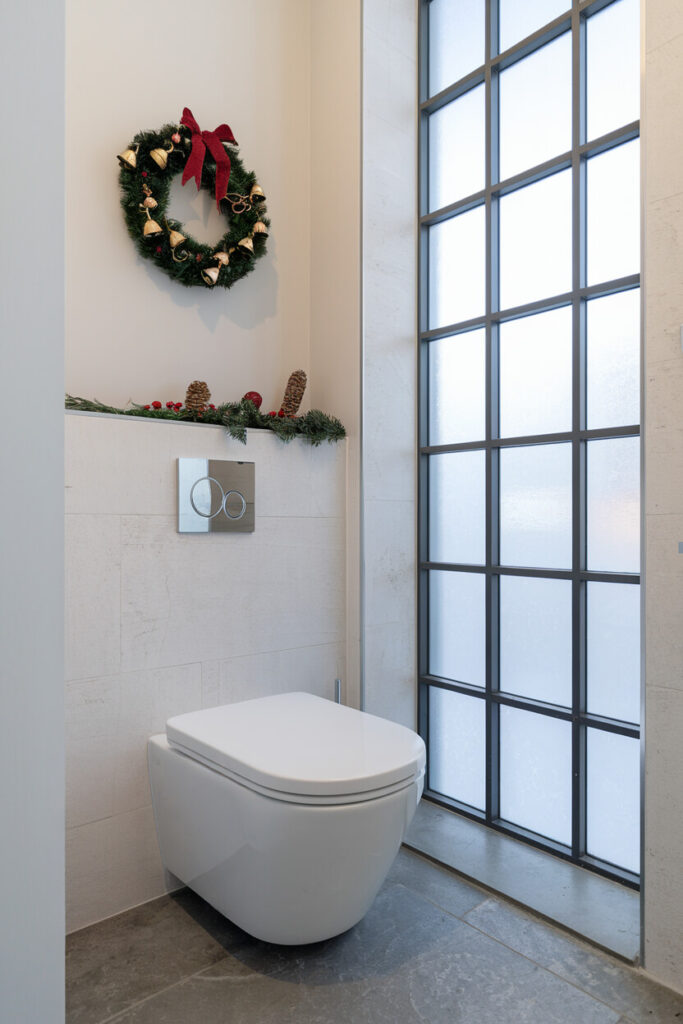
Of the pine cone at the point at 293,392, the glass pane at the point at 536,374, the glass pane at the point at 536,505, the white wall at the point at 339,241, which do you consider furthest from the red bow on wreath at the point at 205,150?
the glass pane at the point at 536,505

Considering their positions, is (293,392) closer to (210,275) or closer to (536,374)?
(210,275)

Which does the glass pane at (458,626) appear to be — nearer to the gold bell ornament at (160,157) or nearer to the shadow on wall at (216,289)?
the shadow on wall at (216,289)

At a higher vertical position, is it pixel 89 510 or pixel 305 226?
pixel 305 226

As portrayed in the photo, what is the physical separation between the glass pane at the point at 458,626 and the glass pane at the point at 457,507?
0.23ft

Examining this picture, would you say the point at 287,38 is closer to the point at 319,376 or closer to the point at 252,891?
the point at 319,376

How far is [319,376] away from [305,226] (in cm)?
51

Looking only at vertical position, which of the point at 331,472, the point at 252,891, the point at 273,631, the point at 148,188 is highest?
the point at 148,188

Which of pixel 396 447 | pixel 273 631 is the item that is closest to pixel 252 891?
pixel 273 631

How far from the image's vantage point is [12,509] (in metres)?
0.44

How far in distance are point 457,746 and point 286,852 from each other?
3.02 ft

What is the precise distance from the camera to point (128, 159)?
178 cm

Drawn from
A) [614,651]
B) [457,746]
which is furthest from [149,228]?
[457,746]

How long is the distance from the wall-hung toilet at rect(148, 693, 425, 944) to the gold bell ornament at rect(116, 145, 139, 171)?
1429mm

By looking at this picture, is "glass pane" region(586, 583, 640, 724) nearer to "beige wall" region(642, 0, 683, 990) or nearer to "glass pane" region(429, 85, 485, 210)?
"beige wall" region(642, 0, 683, 990)
